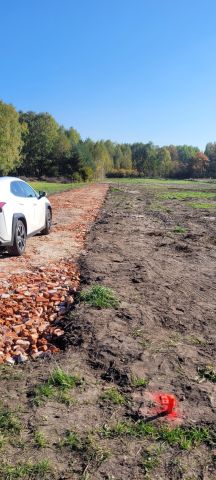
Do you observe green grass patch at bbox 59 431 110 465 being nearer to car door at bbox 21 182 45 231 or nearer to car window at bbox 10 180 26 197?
car window at bbox 10 180 26 197

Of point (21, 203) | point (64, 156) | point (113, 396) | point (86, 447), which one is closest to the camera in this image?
point (86, 447)

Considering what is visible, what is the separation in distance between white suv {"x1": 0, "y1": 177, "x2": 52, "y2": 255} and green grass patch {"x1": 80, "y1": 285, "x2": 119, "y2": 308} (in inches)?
104

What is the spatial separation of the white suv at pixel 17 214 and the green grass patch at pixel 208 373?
4.96m

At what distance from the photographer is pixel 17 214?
27.2 ft

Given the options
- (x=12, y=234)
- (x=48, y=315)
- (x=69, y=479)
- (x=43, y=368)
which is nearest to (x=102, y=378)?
(x=43, y=368)

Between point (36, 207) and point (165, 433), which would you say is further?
point (36, 207)

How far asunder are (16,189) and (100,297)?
4321mm

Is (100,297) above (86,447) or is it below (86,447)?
above

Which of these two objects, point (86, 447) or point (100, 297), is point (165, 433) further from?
point (100, 297)

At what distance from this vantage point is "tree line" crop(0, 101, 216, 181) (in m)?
57.5

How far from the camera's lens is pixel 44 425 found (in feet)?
9.83

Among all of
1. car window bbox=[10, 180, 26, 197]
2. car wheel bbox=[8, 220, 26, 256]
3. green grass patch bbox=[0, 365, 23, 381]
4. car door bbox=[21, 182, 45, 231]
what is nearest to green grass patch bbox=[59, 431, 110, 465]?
green grass patch bbox=[0, 365, 23, 381]

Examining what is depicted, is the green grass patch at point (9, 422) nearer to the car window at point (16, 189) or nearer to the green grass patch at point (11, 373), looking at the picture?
the green grass patch at point (11, 373)

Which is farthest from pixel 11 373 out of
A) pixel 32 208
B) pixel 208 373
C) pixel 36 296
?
pixel 32 208
